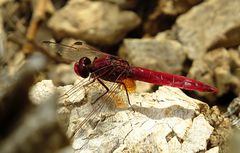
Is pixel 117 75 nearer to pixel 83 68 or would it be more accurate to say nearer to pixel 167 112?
pixel 83 68

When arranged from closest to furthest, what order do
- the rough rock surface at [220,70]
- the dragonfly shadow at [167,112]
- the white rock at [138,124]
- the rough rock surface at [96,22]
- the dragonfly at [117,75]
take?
the white rock at [138,124] → the dragonfly shadow at [167,112] → the dragonfly at [117,75] → the rough rock surface at [220,70] → the rough rock surface at [96,22]

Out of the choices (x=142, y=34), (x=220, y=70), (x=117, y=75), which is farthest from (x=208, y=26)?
(x=117, y=75)

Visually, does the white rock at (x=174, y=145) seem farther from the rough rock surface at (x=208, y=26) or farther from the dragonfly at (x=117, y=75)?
the rough rock surface at (x=208, y=26)

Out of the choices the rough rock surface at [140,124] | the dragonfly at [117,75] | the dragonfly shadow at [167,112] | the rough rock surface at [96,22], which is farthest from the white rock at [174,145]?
the rough rock surface at [96,22]

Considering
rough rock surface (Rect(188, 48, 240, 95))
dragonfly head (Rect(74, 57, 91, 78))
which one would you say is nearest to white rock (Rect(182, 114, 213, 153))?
dragonfly head (Rect(74, 57, 91, 78))

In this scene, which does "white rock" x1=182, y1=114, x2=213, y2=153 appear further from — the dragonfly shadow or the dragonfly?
the dragonfly

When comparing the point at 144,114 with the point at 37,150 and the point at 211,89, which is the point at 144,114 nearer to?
the point at 211,89
